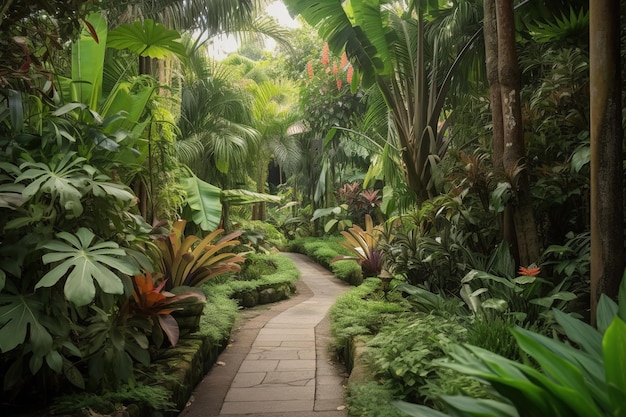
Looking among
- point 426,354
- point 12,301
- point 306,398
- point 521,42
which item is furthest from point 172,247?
point 521,42

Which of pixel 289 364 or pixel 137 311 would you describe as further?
pixel 289 364

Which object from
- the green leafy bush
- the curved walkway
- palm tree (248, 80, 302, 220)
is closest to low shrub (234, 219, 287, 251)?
the curved walkway

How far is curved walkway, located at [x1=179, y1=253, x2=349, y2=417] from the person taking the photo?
3.84 metres

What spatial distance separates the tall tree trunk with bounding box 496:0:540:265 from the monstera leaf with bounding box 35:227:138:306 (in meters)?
2.55

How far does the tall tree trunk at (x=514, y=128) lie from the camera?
3652 millimetres

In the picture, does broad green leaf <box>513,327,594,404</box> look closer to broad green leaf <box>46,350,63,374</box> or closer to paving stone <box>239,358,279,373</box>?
broad green leaf <box>46,350,63,374</box>

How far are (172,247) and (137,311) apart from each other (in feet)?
5.81

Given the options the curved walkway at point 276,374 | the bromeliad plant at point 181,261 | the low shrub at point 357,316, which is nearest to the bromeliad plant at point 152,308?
the curved walkway at point 276,374

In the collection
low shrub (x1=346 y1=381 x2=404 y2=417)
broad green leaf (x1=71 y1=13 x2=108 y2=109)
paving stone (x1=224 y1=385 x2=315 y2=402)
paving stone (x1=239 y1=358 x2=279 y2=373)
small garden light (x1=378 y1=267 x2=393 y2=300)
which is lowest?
paving stone (x1=224 y1=385 x2=315 y2=402)

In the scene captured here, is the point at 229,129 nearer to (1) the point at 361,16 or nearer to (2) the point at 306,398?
(1) the point at 361,16

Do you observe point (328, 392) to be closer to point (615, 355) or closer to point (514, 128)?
point (514, 128)

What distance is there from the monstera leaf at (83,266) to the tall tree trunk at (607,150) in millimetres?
2375

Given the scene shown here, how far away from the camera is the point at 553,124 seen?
4.08 meters

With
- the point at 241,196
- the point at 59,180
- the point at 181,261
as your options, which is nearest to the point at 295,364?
the point at 181,261
